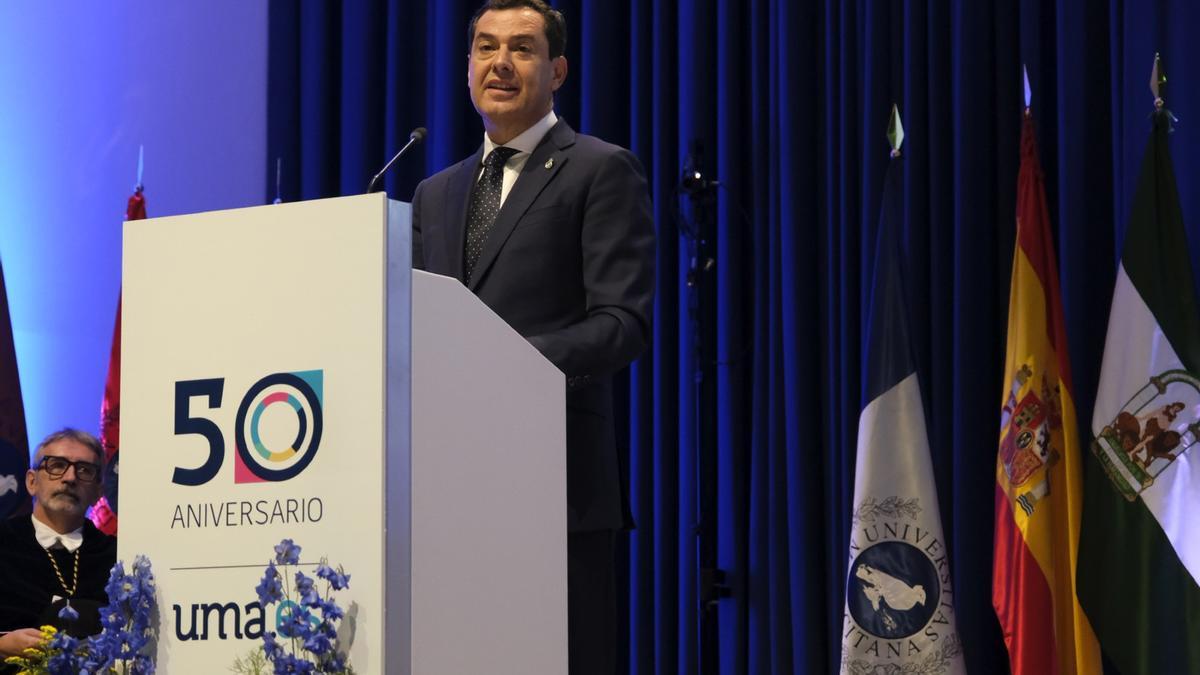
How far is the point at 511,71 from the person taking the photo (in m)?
2.59

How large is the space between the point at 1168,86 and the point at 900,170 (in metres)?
0.70

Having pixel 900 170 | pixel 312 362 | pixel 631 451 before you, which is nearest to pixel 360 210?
pixel 312 362

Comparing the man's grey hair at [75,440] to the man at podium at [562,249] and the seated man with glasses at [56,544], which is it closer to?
the seated man with glasses at [56,544]

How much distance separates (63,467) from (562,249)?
2133mm

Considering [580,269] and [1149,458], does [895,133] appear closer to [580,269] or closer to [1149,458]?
[1149,458]

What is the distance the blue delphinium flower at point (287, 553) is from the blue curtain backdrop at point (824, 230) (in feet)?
8.25

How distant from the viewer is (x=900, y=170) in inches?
159

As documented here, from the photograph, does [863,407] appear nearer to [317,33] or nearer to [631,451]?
[631,451]

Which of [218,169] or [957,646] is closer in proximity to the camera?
[957,646]

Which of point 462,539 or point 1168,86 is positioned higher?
point 1168,86

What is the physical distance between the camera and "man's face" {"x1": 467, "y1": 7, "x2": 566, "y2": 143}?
2568 millimetres

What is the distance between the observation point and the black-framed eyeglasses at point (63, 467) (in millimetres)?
3979

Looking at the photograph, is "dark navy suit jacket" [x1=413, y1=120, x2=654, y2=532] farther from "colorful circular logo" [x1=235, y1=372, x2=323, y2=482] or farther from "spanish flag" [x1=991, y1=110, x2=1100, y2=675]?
"spanish flag" [x1=991, y1=110, x2=1100, y2=675]

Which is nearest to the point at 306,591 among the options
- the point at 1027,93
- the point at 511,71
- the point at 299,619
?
the point at 299,619
